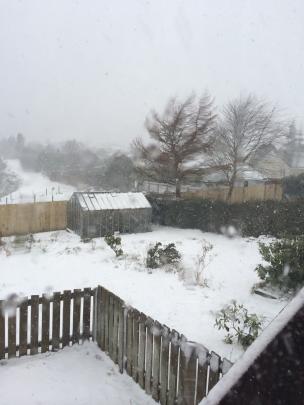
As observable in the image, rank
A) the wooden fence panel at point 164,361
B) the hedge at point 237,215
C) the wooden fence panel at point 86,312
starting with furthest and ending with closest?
the hedge at point 237,215
the wooden fence panel at point 86,312
the wooden fence panel at point 164,361

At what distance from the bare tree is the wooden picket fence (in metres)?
19.3

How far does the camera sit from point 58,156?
60.9 metres

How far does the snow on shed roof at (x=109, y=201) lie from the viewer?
58.9 ft

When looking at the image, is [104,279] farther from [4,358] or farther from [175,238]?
[175,238]

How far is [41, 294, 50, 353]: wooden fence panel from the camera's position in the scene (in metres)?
5.98

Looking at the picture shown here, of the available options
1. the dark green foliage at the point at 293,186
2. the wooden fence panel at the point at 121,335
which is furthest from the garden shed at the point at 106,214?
the dark green foliage at the point at 293,186

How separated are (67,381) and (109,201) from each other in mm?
13525

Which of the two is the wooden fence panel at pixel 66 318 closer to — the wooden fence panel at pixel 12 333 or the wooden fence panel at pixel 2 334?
the wooden fence panel at pixel 12 333

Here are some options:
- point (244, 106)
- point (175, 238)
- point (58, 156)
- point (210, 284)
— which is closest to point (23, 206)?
point (175, 238)

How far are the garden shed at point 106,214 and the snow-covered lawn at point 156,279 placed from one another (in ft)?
6.34

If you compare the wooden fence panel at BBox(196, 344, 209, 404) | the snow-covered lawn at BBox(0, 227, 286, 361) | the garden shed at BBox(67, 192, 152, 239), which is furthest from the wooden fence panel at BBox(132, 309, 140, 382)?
the garden shed at BBox(67, 192, 152, 239)

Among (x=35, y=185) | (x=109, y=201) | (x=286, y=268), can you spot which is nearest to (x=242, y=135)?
(x=109, y=201)

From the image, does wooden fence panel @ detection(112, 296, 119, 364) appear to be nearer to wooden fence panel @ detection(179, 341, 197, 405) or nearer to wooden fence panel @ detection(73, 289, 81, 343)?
wooden fence panel @ detection(73, 289, 81, 343)

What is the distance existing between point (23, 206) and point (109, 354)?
13.5m
